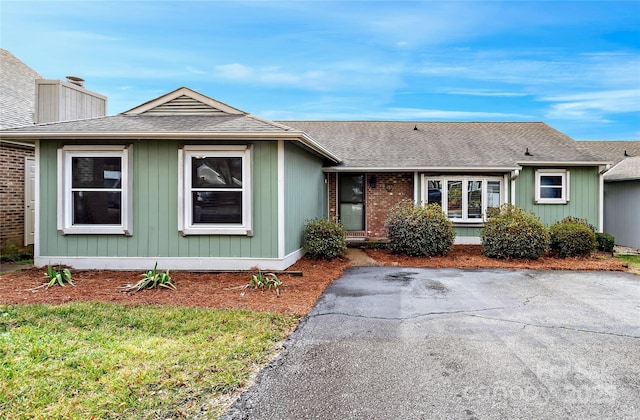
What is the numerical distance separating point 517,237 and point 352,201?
549 centimetres

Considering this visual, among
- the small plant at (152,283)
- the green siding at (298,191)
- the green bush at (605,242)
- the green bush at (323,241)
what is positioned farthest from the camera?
the green bush at (605,242)

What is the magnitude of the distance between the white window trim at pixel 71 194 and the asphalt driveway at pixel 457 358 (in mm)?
4694

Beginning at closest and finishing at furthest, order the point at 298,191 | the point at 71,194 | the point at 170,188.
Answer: the point at 170,188 → the point at 71,194 → the point at 298,191

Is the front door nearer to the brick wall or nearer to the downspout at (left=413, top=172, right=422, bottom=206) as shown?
the downspout at (left=413, top=172, right=422, bottom=206)

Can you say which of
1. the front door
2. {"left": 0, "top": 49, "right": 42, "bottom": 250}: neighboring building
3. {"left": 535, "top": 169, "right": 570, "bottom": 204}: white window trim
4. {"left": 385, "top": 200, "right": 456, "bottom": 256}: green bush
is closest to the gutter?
{"left": 0, "top": 49, "right": 42, "bottom": 250}: neighboring building

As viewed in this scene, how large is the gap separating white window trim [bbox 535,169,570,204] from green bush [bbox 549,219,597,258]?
2.60m

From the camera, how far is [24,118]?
38.1 feet

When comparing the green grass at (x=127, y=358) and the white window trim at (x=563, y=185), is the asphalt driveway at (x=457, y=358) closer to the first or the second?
the green grass at (x=127, y=358)

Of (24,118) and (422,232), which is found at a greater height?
(24,118)

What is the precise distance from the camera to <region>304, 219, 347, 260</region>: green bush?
393 inches

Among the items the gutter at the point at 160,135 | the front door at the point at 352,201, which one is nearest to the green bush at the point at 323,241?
the gutter at the point at 160,135

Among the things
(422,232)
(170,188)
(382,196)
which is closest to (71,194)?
(170,188)

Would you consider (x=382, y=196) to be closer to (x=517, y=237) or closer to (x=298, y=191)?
(x=517, y=237)

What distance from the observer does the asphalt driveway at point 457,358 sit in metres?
3.12
